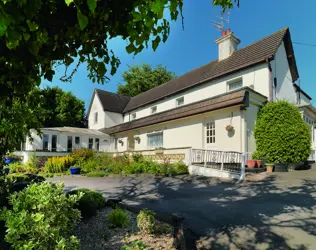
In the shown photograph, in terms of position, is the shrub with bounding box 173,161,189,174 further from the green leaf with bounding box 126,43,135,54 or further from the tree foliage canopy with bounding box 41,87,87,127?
the tree foliage canopy with bounding box 41,87,87,127

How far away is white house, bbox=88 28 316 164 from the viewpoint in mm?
14116

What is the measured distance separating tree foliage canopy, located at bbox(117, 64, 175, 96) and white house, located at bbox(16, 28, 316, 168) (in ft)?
53.8

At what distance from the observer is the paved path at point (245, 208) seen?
413 cm

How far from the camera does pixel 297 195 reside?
748 cm

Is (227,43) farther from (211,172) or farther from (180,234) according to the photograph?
(180,234)

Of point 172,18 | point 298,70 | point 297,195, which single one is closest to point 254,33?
point 298,70

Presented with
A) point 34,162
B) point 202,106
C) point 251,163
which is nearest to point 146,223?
point 251,163

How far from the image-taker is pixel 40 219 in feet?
8.39

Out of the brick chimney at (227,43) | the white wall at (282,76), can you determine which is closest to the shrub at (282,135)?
the white wall at (282,76)

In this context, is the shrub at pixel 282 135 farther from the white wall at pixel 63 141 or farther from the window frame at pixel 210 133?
the white wall at pixel 63 141

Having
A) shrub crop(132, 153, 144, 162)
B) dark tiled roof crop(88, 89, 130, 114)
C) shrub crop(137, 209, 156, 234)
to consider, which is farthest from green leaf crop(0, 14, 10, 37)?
dark tiled roof crop(88, 89, 130, 114)

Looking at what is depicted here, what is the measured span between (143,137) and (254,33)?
12990 millimetres

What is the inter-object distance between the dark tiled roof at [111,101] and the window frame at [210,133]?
15963 millimetres

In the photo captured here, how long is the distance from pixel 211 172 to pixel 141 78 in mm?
30676
